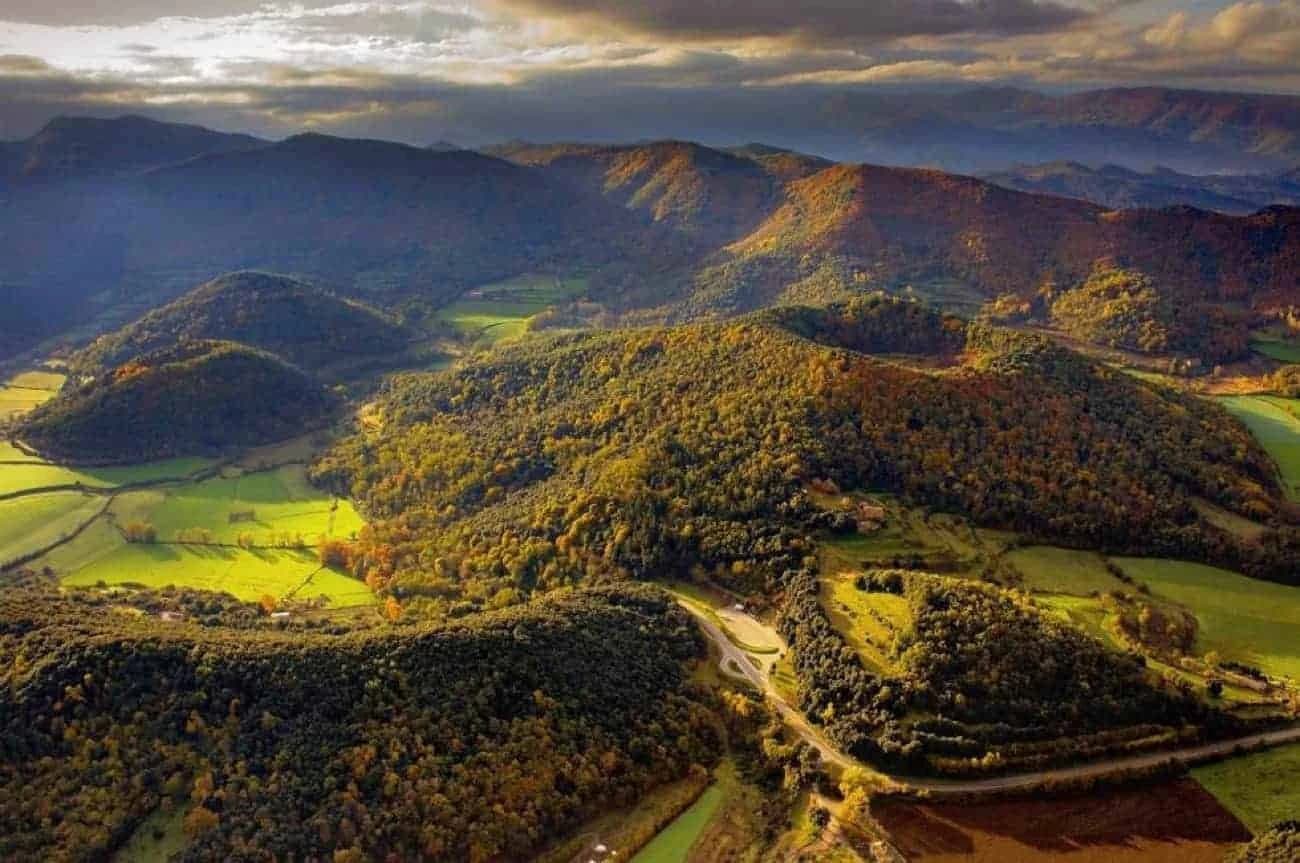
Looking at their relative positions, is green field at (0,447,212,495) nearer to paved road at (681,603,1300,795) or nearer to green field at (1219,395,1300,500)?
paved road at (681,603,1300,795)

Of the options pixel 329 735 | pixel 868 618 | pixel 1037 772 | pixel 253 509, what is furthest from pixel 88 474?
pixel 1037 772

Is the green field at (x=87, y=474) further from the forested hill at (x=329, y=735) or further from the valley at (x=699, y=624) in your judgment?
the forested hill at (x=329, y=735)

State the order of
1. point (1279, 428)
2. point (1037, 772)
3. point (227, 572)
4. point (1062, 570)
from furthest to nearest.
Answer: point (1279, 428) → point (227, 572) → point (1062, 570) → point (1037, 772)

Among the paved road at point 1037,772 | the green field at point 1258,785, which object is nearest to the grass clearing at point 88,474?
the paved road at point 1037,772

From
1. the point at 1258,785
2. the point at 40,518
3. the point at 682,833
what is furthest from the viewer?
the point at 40,518

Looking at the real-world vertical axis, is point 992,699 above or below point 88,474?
above

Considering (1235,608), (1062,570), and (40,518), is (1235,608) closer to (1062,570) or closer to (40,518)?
(1062,570)
